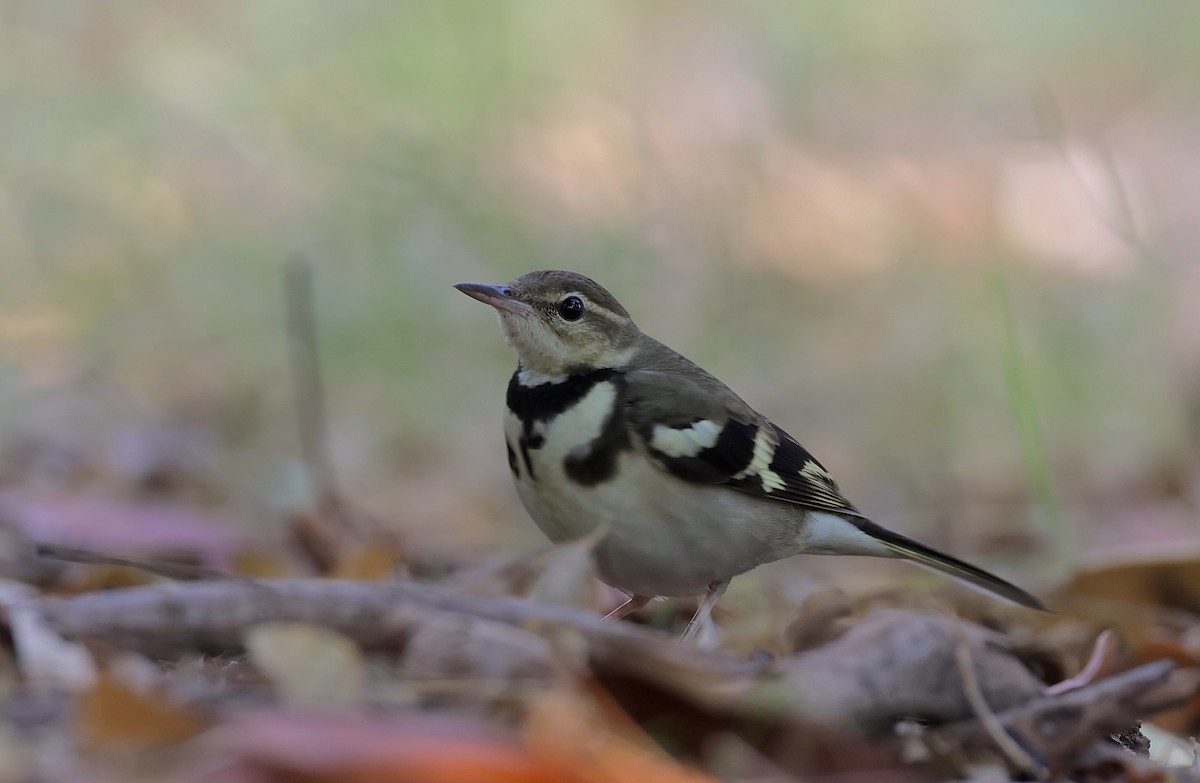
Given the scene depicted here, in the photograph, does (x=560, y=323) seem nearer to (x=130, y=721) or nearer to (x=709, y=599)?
(x=709, y=599)

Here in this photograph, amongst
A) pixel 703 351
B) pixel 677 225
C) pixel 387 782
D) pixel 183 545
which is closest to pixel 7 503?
pixel 183 545

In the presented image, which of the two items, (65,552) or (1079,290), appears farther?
(1079,290)

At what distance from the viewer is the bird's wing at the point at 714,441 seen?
3.83 m

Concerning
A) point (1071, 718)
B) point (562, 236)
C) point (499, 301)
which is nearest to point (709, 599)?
point (499, 301)

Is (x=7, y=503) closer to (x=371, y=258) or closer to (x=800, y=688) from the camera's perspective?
(x=800, y=688)

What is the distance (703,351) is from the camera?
9.81 meters

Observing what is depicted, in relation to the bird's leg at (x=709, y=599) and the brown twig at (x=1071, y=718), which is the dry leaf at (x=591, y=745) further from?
the bird's leg at (x=709, y=599)

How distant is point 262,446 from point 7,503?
2863mm

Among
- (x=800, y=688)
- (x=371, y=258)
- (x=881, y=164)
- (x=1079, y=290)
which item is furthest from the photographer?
(x=881, y=164)

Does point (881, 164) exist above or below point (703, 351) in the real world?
above

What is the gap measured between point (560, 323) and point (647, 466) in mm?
804

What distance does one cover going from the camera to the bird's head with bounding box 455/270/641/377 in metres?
4.32

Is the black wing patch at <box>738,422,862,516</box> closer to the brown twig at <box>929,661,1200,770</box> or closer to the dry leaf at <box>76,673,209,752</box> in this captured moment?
the brown twig at <box>929,661,1200,770</box>

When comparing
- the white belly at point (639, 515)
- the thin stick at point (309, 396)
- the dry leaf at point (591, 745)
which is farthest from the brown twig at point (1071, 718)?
the thin stick at point (309, 396)
